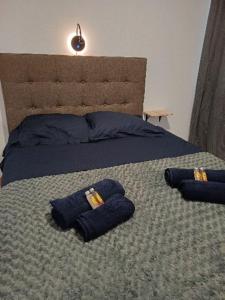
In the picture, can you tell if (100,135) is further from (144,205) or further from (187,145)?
(144,205)

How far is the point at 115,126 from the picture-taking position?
80.8 inches

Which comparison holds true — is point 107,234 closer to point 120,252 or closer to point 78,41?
point 120,252

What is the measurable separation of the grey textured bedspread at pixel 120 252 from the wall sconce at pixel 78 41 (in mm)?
1409

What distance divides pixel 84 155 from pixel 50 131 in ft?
1.31

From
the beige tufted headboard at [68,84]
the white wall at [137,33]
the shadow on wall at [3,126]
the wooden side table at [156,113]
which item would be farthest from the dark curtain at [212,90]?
the shadow on wall at [3,126]

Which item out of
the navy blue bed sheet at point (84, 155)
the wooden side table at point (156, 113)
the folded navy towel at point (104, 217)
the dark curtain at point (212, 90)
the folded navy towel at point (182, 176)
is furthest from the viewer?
the wooden side table at point (156, 113)

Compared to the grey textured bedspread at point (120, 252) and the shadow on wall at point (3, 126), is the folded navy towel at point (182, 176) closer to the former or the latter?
the grey textured bedspread at point (120, 252)

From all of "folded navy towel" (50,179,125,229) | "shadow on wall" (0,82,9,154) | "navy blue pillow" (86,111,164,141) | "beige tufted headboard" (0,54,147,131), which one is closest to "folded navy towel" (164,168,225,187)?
"folded navy towel" (50,179,125,229)

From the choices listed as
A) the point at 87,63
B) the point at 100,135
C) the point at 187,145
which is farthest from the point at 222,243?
the point at 87,63

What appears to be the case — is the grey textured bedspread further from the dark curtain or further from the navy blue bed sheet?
the dark curtain

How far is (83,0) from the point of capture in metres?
2.07

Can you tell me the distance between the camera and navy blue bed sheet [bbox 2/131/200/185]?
147 centimetres

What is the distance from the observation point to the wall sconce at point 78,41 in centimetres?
212

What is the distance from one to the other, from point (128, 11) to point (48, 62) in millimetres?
891
